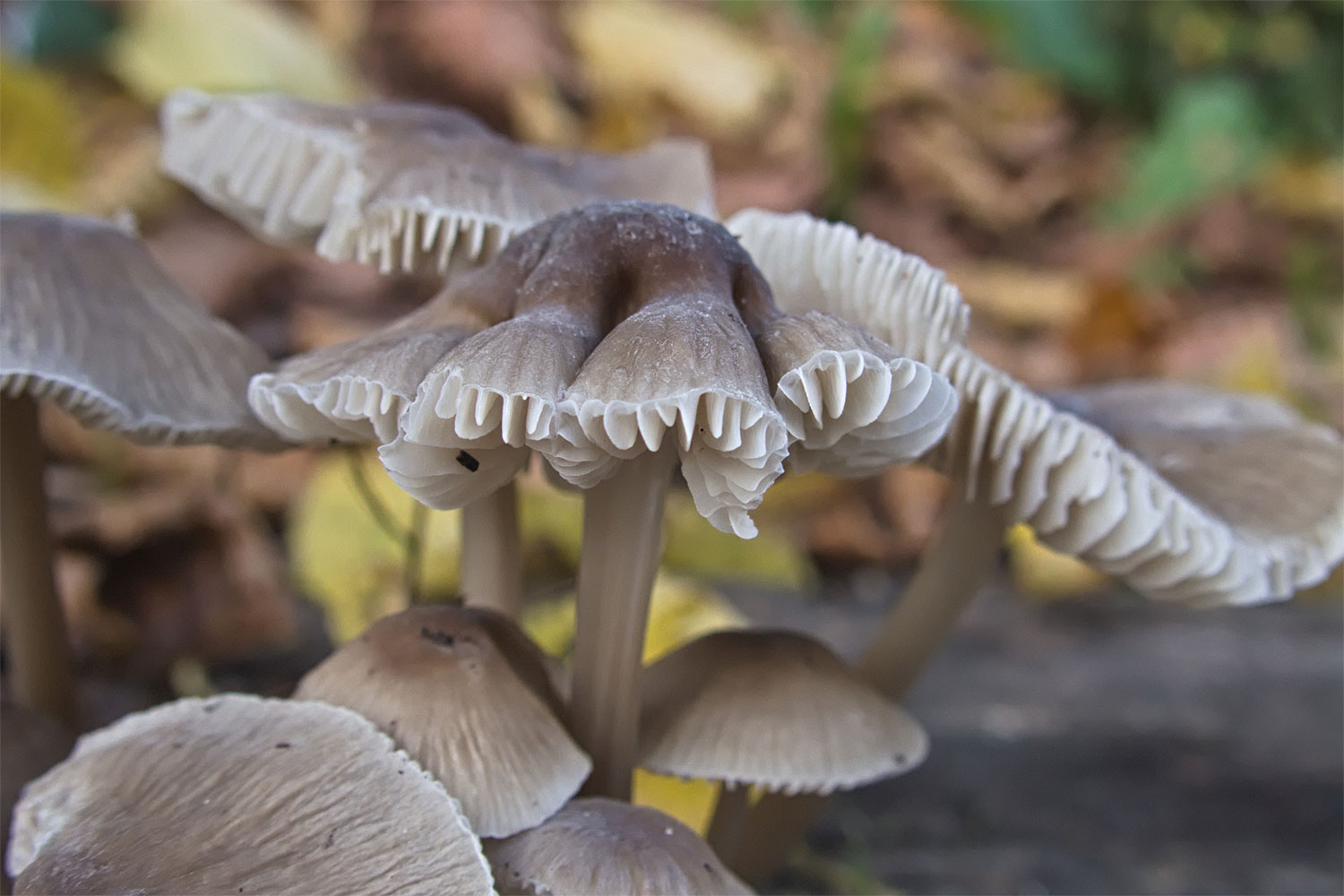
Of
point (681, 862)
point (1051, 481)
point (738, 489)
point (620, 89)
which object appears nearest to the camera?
point (738, 489)

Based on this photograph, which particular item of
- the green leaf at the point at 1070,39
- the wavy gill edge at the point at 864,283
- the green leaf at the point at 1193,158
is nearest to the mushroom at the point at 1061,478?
the wavy gill edge at the point at 864,283

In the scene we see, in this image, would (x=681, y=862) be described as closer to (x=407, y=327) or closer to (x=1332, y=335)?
(x=407, y=327)

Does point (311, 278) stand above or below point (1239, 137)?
below

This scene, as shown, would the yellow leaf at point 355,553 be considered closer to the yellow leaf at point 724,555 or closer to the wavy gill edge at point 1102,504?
the yellow leaf at point 724,555

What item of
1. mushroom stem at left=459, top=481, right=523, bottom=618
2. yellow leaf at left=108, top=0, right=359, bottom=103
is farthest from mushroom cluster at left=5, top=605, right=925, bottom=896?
yellow leaf at left=108, top=0, right=359, bottom=103

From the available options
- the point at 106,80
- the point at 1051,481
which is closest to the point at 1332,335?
the point at 1051,481

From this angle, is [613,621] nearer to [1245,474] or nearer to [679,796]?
[679,796]

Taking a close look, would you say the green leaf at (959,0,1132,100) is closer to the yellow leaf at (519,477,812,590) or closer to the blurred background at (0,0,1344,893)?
the blurred background at (0,0,1344,893)
